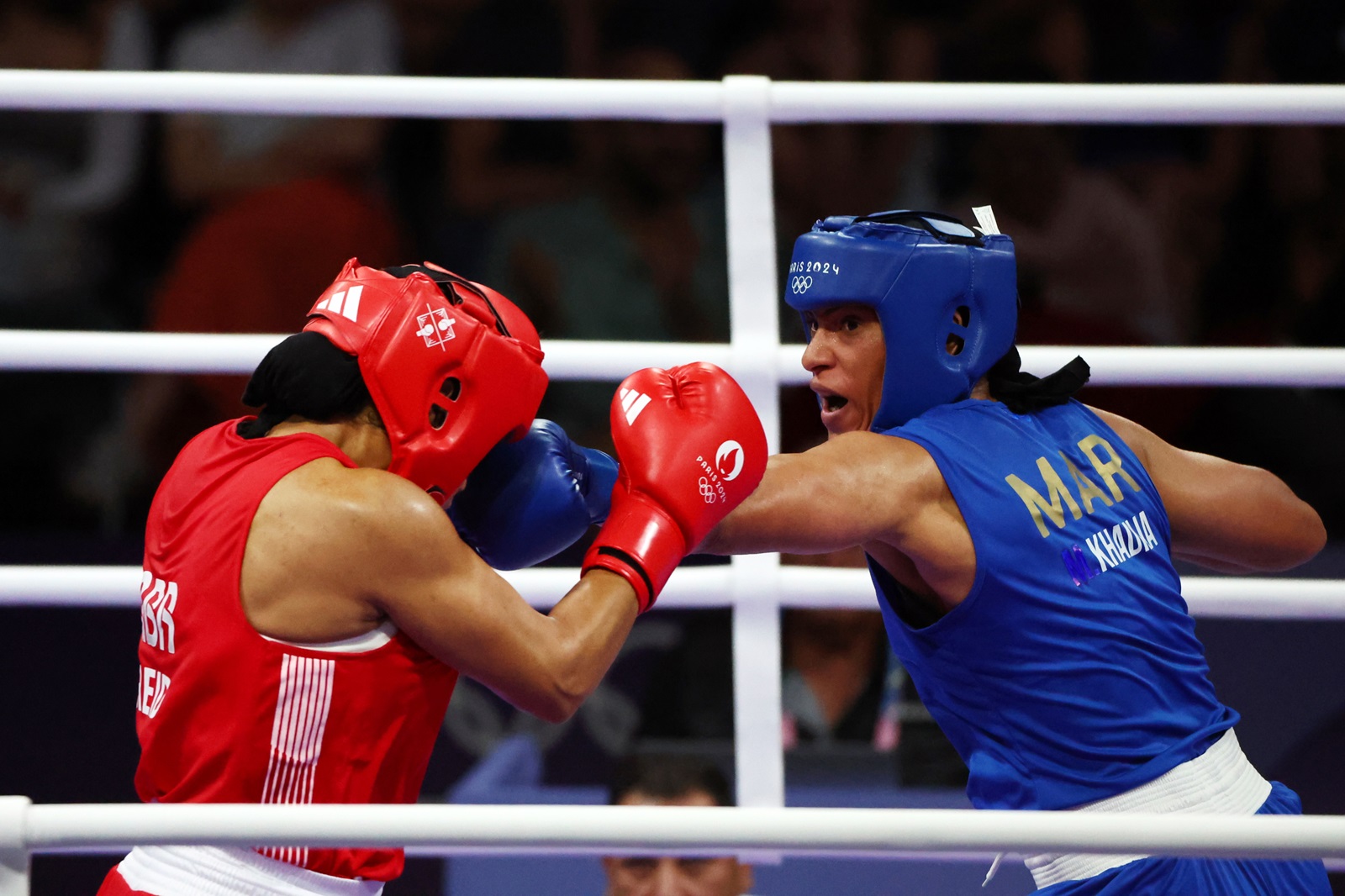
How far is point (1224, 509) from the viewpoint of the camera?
220 centimetres

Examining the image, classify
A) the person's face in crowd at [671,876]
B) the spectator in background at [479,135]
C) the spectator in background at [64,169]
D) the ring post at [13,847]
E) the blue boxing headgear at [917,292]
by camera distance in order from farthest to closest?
the spectator in background at [479,135], the spectator in background at [64,169], the person's face in crowd at [671,876], the blue boxing headgear at [917,292], the ring post at [13,847]

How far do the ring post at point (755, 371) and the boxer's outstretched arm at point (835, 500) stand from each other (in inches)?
14.6

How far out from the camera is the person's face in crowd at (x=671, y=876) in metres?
2.81

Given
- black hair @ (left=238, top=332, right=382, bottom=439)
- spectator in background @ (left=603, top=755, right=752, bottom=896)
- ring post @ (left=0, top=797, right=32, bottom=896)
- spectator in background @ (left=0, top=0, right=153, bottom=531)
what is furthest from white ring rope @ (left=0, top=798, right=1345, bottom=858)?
spectator in background @ (left=0, top=0, right=153, bottom=531)

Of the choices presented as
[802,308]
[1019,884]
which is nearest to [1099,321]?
[1019,884]

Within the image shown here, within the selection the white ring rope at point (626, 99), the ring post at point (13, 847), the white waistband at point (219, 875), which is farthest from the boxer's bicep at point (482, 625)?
the white ring rope at point (626, 99)

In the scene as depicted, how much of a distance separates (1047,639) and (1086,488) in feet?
0.76

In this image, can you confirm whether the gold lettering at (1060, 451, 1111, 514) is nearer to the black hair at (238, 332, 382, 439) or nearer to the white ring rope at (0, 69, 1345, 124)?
the white ring rope at (0, 69, 1345, 124)

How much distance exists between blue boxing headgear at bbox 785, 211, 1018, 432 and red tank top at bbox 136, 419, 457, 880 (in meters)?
0.75

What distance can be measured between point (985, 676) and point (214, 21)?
3474 millimetres

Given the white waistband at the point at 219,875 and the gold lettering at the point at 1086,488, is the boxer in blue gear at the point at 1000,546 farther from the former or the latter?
the white waistband at the point at 219,875

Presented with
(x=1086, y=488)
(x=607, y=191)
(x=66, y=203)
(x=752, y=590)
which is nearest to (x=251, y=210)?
(x=66, y=203)

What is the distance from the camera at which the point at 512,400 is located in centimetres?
189

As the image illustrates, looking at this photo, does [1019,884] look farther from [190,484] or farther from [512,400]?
[190,484]
